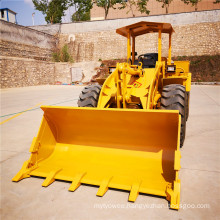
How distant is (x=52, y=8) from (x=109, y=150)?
41872mm

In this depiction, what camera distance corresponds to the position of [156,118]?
9.32 feet

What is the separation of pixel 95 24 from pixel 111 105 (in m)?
26.6

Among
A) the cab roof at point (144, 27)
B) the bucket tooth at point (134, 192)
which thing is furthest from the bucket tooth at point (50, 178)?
the cab roof at point (144, 27)

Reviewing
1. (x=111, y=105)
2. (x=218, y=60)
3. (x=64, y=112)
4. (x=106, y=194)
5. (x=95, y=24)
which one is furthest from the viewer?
(x=95, y=24)

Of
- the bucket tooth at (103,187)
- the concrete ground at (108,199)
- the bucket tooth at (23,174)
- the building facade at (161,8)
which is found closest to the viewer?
the concrete ground at (108,199)

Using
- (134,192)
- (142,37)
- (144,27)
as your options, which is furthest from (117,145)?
(142,37)

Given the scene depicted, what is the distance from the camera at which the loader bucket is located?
2.59 m

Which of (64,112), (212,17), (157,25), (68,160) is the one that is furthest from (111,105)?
(212,17)

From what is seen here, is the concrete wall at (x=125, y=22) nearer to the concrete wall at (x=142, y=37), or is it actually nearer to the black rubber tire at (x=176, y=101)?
the concrete wall at (x=142, y=37)

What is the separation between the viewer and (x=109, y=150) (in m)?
3.18

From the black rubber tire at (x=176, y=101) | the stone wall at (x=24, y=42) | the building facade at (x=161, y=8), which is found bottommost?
the black rubber tire at (x=176, y=101)

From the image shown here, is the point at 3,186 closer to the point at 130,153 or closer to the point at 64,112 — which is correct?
the point at 64,112

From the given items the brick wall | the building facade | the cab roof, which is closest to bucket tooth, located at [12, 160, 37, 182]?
the cab roof

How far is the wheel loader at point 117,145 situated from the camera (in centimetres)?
259
